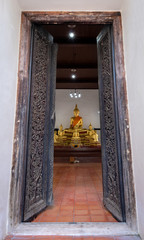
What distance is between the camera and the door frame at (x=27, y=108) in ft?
3.73

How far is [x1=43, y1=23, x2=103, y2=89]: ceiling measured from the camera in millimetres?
3531

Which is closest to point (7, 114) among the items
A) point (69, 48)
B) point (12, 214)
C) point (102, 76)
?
point (12, 214)

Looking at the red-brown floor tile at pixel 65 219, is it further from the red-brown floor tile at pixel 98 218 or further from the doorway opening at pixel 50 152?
the red-brown floor tile at pixel 98 218

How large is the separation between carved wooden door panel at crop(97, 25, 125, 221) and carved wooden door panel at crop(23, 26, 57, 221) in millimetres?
641

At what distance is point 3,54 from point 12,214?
129 centimetres

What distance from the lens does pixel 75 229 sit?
110 cm

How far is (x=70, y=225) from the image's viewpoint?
45.6 inches

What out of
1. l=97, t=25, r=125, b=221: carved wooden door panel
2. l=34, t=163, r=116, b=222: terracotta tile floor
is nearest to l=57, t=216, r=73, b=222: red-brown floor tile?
l=34, t=163, r=116, b=222: terracotta tile floor

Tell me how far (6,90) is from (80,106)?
27.9 feet

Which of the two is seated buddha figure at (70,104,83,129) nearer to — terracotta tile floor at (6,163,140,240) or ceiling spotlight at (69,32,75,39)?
ceiling spotlight at (69,32,75,39)

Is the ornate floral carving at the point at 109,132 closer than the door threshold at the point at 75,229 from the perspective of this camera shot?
No

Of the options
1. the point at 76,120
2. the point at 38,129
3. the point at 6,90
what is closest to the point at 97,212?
the point at 38,129

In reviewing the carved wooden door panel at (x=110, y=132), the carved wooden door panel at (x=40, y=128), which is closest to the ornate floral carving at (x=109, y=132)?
the carved wooden door panel at (x=110, y=132)

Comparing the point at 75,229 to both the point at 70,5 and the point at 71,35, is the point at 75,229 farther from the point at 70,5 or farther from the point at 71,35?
the point at 71,35
